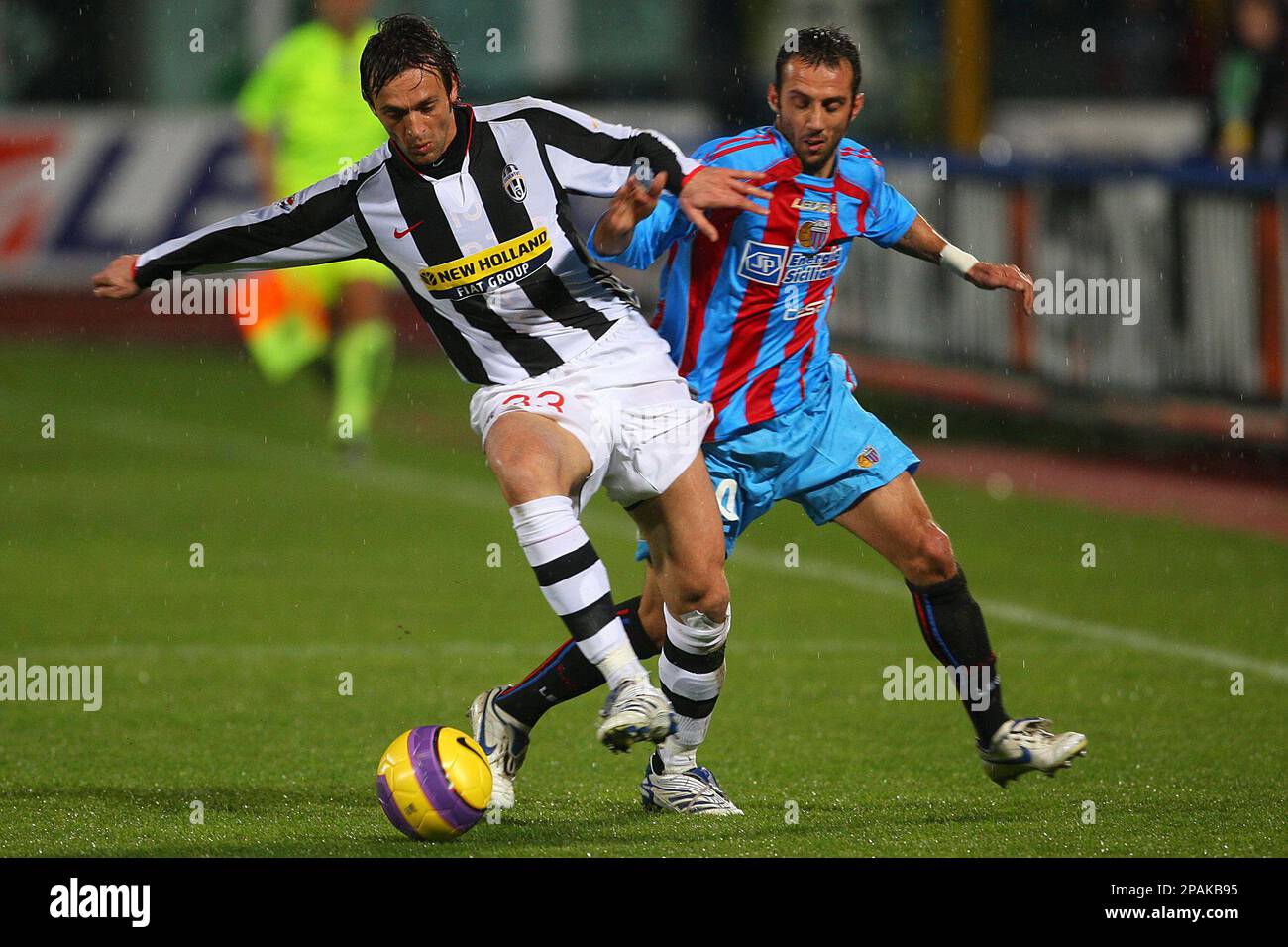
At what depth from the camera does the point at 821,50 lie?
214 inches

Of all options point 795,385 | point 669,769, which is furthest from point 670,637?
point 795,385

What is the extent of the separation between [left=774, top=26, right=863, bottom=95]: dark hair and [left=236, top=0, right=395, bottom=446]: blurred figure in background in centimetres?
673

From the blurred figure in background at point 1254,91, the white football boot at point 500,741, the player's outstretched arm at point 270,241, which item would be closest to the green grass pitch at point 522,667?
the white football boot at point 500,741

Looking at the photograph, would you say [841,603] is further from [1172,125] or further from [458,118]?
[1172,125]

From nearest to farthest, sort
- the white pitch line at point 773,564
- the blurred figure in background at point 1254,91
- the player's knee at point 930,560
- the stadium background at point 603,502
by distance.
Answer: the player's knee at point 930,560, the stadium background at point 603,502, the white pitch line at point 773,564, the blurred figure in background at point 1254,91

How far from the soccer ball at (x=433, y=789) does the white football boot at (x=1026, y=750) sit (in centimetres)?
136

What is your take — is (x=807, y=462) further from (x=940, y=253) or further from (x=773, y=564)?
(x=773, y=564)

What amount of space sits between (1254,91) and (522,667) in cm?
755

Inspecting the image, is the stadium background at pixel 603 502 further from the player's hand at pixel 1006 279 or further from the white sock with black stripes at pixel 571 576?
the player's hand at pixel 1006 279

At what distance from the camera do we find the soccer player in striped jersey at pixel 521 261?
5129mm

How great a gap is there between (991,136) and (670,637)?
16.9 metres

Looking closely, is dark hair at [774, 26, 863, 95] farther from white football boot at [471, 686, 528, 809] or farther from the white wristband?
white football boot at [471, 686, 528, 809]

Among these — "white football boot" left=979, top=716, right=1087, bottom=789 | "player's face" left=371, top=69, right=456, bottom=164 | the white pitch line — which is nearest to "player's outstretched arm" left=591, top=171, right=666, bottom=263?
"player's face" left=371, top=69, right=456, bottom=164

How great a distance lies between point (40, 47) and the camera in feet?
65.5
